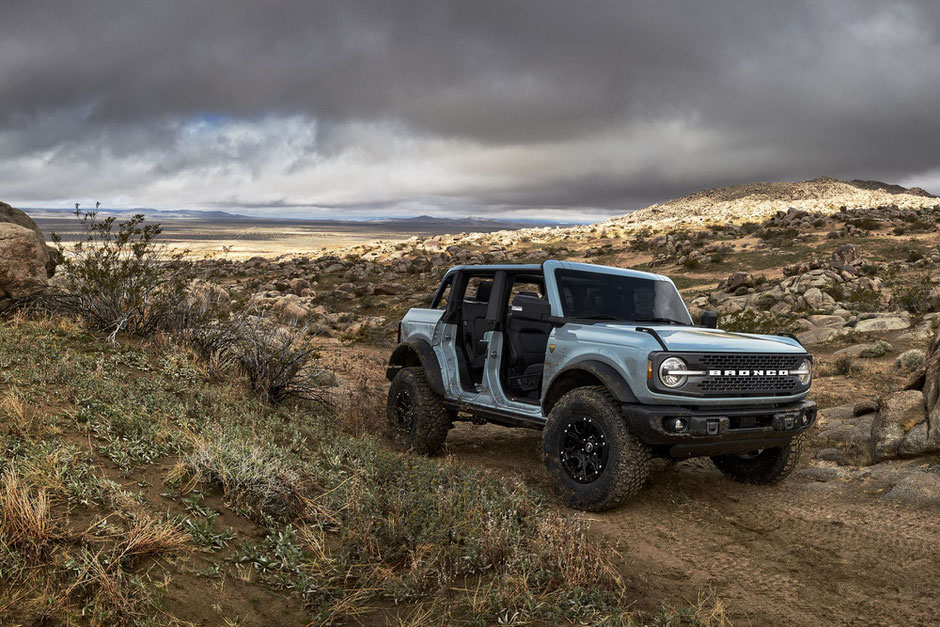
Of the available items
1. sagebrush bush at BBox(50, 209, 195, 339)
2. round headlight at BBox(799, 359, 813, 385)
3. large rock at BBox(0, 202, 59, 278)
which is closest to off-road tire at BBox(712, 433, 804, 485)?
round headlight at BBox(799, 359, 813, 385)

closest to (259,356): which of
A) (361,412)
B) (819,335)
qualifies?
(361,412)

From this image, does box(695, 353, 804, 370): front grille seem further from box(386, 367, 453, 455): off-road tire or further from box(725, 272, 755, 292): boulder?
box(725, 272, 755, 292): boulder

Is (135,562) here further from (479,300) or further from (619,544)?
(479,300)

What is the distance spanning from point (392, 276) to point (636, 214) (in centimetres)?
7612

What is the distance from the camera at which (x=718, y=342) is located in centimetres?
542

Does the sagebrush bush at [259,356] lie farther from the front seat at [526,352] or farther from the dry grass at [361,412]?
the front seat at [526,352]

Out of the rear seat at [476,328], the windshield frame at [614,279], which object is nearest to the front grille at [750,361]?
the windshield frame at [614,279]

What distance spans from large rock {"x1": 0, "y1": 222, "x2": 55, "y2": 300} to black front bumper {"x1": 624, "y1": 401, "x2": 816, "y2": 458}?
28.9 feet

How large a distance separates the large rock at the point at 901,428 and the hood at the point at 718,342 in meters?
1.99

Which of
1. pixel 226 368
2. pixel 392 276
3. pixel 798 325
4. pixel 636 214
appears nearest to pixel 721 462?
pixel 226 368

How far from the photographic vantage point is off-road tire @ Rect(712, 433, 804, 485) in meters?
6.26

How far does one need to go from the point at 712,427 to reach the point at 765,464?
1795mm

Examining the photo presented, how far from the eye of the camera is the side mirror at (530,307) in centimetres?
591

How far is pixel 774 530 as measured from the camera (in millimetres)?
5316
